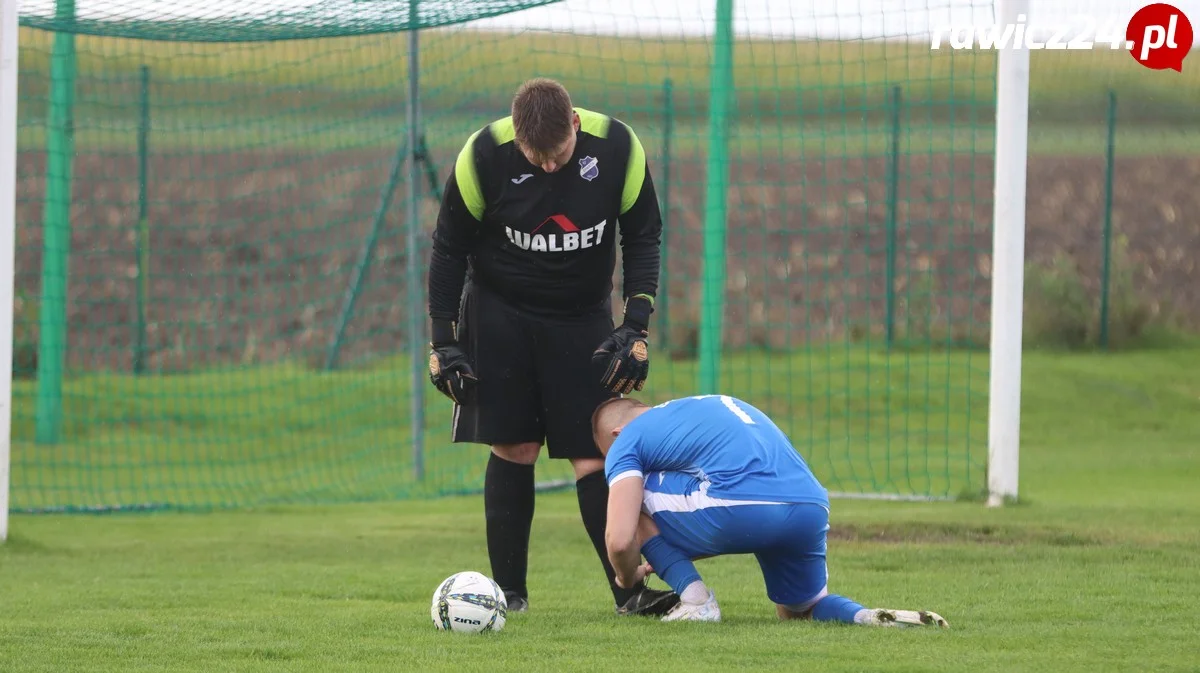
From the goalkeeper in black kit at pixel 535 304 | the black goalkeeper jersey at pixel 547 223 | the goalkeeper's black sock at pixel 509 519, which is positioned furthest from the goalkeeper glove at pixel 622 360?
the goalkeeper's black sock at pixel 509 519

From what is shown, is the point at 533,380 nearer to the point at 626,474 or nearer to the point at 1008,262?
the point at 626,474

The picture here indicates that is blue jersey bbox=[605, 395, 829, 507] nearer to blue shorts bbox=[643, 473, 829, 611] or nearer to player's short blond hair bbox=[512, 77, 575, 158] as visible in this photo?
blue shorts bbox=[643, 473, 829, 611]

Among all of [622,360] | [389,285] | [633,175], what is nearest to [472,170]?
[633,175]

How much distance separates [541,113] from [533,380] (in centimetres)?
109

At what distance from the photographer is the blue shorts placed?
16.7ft

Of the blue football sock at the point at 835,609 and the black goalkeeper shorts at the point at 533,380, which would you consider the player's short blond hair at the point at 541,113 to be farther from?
the blue football sock at the point at 835,609

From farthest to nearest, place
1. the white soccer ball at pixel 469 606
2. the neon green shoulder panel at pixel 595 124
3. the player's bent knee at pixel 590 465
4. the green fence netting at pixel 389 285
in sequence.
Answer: the green fence netting at pixel 389 285, the player's bent knee at pixel 590 465, the neon green shoulder panel at pixel 595 124, the white soccer ball at pixel 469 606

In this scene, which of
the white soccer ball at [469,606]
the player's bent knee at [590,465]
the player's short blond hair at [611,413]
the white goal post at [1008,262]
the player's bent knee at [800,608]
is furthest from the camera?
the white goal post at [1008,262]

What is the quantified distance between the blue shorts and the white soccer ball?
61 centimetres

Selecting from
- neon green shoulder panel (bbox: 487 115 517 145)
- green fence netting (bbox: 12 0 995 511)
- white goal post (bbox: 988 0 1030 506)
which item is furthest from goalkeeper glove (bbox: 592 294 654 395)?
green fence netting (bbox: 12 0 995 511)

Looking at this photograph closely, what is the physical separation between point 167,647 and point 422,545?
3.31m

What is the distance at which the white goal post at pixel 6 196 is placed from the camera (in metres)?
7.54

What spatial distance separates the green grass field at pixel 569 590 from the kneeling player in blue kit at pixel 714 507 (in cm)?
17

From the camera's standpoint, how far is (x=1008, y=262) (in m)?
8.55
